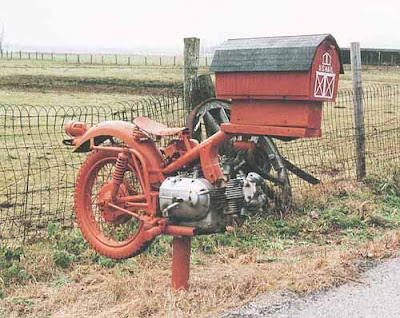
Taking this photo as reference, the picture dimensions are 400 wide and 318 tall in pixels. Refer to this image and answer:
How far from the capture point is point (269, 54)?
4777mm

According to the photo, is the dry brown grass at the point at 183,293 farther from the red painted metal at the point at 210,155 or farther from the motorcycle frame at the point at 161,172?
the red painted metal at the point at 210,155

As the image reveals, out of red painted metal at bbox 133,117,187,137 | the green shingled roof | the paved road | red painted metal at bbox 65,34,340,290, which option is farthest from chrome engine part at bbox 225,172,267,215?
the green shingled roof

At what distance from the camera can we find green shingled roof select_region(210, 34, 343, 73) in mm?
4664

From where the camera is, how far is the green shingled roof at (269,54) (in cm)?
466

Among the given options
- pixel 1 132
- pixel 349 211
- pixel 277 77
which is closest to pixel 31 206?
pixel 349 211

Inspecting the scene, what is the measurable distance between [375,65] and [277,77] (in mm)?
43396

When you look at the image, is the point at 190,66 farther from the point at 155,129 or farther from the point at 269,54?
the point at 269,54

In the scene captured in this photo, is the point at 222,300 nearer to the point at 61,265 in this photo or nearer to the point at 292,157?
the point at 61,265

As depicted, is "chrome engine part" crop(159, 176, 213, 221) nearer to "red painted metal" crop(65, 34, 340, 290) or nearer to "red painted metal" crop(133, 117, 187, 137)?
"red painted metal" crop(65, 34, 340, 290)

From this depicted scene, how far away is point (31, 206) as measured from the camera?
8836 mm

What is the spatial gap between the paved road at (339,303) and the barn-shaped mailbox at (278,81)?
122 centimetres

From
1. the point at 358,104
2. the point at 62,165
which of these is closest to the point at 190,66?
the point at 62,165

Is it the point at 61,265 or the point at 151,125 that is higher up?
the point at 151,125

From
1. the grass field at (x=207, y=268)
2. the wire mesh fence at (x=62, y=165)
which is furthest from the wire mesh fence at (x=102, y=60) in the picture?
the grass field at (x=207, y=268)
